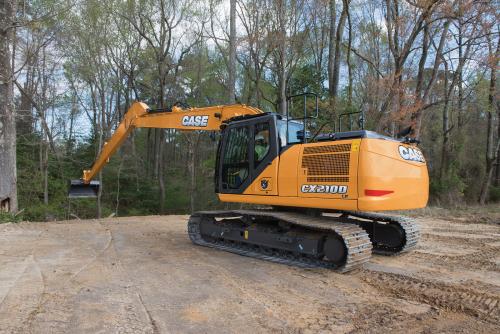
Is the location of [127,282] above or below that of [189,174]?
below

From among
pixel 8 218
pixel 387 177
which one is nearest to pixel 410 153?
pixel 387 177

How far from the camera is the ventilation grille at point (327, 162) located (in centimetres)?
579

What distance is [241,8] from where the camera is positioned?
60.3ft

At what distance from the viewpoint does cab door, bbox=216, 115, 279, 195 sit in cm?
672

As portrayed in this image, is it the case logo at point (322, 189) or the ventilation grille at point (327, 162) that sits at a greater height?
the ventilation grille at point (327, 162)

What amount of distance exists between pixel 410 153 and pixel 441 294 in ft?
7.15

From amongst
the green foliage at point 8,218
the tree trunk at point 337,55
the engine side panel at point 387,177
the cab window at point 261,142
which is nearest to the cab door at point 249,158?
the cab window at point 261,142

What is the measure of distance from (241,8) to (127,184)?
13.8 metres

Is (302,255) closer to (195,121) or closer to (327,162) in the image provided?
(327,162)

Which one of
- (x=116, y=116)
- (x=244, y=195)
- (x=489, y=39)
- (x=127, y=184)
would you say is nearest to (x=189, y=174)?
(x=127, y=184)

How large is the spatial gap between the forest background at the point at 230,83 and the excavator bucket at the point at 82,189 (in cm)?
723

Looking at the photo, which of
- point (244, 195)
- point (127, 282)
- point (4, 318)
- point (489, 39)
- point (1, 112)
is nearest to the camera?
point (4, 318)

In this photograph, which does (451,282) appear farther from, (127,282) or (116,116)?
(116,116)

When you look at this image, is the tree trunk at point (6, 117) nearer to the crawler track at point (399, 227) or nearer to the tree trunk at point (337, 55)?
the crawler track at point (399, 227)
